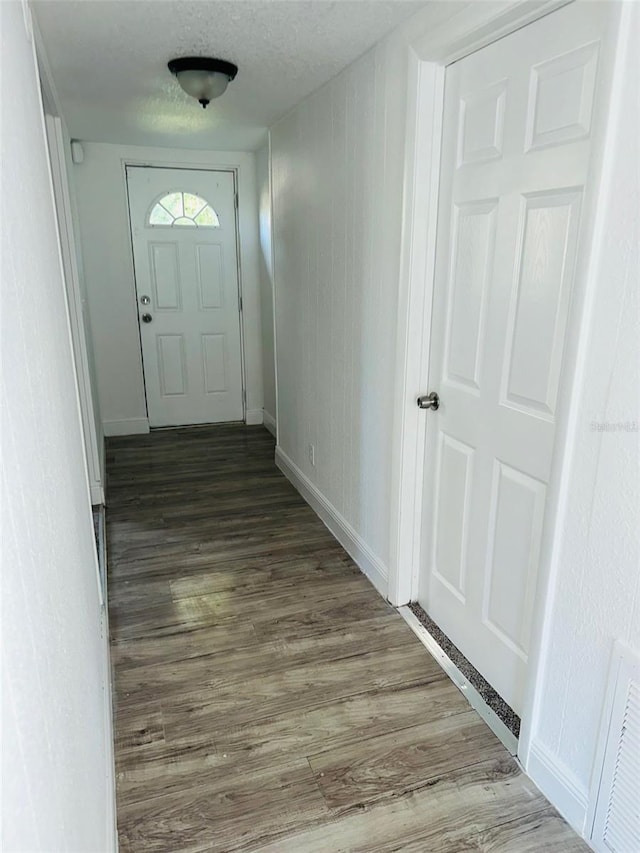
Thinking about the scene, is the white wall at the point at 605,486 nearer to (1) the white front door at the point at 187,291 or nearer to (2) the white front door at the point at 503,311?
(2) the white front door at the point at 503,311

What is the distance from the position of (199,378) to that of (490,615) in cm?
361

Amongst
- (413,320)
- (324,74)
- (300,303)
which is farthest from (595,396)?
(300,303)

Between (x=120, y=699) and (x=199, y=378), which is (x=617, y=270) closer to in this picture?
(x=120, y=699)

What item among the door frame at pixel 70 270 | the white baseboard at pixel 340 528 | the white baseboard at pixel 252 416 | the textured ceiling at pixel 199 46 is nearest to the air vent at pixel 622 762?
the white baseboard at pixel 340 528

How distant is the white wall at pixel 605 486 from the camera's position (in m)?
1.19

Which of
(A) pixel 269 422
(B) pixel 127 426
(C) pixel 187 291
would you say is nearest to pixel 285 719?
(A) pixel 269 422

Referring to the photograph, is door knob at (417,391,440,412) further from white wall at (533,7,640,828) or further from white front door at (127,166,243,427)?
white front door at (127,166,243,427)

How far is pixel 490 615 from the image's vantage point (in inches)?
76.9

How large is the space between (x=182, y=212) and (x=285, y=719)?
3952 millimetres

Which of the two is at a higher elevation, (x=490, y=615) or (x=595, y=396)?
(x=595, y=396)

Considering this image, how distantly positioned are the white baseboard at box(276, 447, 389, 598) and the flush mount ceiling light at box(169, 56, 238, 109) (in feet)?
6.70

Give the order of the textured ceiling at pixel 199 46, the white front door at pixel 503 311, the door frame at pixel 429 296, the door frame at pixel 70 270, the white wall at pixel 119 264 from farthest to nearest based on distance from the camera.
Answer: the white wall at pixel 119 264 < the door frame at pixel 70 270 < the textured ceiling at pixel 199 46 < the white front door at pixel 503 311 < the door frame at pixel 429 296

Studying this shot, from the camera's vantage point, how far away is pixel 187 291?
478 cm

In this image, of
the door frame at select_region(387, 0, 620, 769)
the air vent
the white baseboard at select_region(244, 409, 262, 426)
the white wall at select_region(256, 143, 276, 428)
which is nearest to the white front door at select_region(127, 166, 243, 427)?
the white baseboard at select_region(244, 409, 262, 426)
